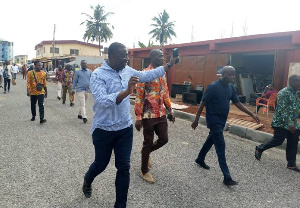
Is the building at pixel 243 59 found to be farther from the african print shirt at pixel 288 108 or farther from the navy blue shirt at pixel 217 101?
the navy blue shirt at pixel 217 101

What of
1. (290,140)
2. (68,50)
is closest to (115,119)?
(290,140)

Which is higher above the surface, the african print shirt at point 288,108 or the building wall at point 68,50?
the building wall at point 68,50

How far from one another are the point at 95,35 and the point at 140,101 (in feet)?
165

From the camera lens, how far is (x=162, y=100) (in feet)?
13.0

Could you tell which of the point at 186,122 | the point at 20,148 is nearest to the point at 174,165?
the point at 20,148

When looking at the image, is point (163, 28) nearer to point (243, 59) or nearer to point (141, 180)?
point (243, 59)

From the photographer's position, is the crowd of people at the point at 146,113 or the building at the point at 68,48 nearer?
the crowd of people at the point at 146,113

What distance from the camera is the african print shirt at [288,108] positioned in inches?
177

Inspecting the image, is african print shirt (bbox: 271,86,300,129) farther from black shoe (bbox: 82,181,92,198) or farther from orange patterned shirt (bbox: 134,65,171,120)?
black shoe (bbox: 82,181,92,198)

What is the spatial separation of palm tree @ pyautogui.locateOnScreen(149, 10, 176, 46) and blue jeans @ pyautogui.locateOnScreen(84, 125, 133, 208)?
50363 millimetres

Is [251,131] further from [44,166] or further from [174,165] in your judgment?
[44,166]

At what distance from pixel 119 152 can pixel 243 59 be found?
14342 mm

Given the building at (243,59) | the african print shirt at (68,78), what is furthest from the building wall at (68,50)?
the african print shirt at (68,78)

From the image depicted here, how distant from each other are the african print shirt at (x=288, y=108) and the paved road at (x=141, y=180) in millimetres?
809
